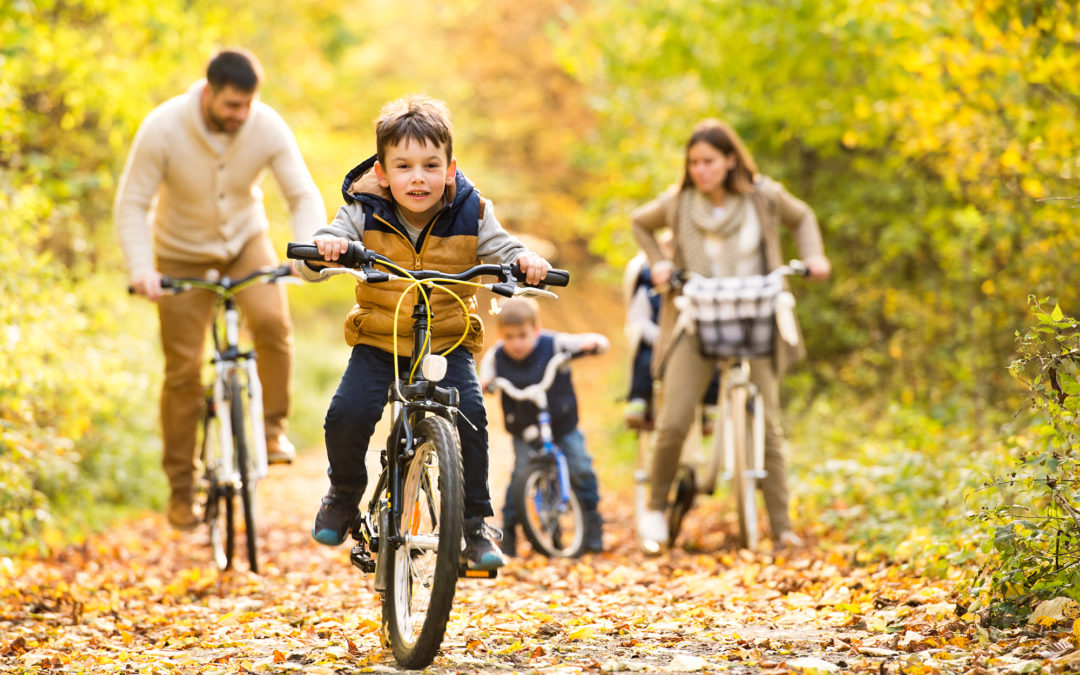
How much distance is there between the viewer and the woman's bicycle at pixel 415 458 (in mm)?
3852

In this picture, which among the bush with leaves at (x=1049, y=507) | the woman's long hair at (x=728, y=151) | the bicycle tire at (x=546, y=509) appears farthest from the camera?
the bicycle tire at (x=546, y=509)

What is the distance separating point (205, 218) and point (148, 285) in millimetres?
746

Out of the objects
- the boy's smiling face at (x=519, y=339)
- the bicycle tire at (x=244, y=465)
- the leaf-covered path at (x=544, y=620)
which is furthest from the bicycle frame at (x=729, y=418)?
the bicycle tire at (x=244, y=465)

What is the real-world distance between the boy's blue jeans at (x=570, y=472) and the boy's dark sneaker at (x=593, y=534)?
5 centimetres

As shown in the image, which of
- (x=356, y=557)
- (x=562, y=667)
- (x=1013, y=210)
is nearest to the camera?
(x=562, y=667)

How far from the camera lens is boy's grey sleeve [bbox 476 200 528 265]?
4.42 m

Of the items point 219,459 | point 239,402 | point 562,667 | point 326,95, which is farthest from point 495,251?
point 326,95

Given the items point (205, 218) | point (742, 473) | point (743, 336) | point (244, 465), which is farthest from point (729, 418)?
point (205, 218)

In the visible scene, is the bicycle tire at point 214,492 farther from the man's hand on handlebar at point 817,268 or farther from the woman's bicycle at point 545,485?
the man's hand on handlebar at point 817,268

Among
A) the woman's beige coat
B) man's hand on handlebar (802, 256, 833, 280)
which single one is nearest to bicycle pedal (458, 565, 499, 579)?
the woman's beige coat

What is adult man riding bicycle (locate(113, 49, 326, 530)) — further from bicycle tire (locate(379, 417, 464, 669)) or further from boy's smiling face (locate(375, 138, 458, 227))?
bicycle tire (locate(379, 417, 464, 669))

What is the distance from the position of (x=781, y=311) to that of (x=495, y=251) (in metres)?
2.84

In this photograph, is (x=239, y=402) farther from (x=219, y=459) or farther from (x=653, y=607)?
(x=653, y=607)

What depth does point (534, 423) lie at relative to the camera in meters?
7.35
